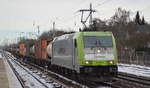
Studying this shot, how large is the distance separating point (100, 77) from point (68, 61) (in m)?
3.90

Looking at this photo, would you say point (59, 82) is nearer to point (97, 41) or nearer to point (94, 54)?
point (94, 54)

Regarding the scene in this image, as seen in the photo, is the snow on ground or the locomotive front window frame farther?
the snow on ground

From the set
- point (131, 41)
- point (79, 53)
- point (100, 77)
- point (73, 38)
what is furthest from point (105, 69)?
point (131, 41)

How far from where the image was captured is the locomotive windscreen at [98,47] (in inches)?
688

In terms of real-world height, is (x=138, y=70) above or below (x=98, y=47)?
below

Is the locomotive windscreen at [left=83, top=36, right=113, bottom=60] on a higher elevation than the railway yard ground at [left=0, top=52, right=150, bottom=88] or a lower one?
higher

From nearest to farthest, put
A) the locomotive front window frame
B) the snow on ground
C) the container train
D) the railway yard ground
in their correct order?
the container train, the railway yard ground, the locomotive front window frame, the snow on ground

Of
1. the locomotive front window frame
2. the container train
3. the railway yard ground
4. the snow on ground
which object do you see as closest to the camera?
the container train

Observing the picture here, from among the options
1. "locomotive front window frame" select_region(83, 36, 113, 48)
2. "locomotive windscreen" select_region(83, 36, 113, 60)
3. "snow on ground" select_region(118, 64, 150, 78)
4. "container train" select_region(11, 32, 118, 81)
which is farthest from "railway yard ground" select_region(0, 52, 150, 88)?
"locomotive front window frame" select_region(83, 36, 113, 48)

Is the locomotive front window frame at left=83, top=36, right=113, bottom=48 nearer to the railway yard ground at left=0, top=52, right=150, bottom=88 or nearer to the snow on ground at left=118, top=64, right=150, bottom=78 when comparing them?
the railway yard ground at left=0, top=52, right=150, bottom=88

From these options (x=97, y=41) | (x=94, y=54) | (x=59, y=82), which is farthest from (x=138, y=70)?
(x=94, y=54)

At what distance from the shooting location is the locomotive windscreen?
1747cm

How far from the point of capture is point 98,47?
58.4 feet

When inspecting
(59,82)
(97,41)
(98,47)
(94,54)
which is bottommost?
(59,82)
